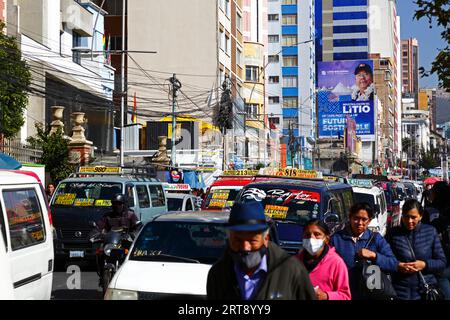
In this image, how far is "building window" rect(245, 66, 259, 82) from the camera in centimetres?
7379

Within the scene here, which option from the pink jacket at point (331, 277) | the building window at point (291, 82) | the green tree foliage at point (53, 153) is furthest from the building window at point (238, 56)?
the pink jacket at point (331, 277)

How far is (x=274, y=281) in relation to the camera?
4957 millimetres

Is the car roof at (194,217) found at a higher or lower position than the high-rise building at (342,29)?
lower

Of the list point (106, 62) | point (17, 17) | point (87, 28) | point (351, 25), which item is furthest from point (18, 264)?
point (351, 25)

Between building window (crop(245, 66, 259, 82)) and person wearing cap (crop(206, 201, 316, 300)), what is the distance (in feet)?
226

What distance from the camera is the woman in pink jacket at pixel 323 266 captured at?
6.41 m

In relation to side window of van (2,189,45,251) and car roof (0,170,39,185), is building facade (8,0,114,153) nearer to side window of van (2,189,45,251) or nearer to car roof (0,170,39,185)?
car roof (0,170,39,185)

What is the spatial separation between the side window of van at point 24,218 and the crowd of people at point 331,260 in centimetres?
338

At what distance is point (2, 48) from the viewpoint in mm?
25172

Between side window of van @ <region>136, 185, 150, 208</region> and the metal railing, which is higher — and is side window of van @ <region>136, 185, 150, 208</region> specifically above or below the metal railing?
below

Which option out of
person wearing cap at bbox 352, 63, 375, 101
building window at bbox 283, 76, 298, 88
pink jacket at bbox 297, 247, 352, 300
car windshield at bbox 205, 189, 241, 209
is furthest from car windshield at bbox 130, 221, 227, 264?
building window at bbox 283, 76, 298, 88

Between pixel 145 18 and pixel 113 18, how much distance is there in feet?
11.3

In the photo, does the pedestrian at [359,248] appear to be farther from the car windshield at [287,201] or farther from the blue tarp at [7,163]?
the car windshield at [287,201]

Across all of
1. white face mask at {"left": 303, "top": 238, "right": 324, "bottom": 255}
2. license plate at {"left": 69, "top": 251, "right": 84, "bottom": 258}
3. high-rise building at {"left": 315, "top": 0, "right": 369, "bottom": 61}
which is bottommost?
license plate at {"left": 69, "top": 251, "right": 84, "bottom": 258}
